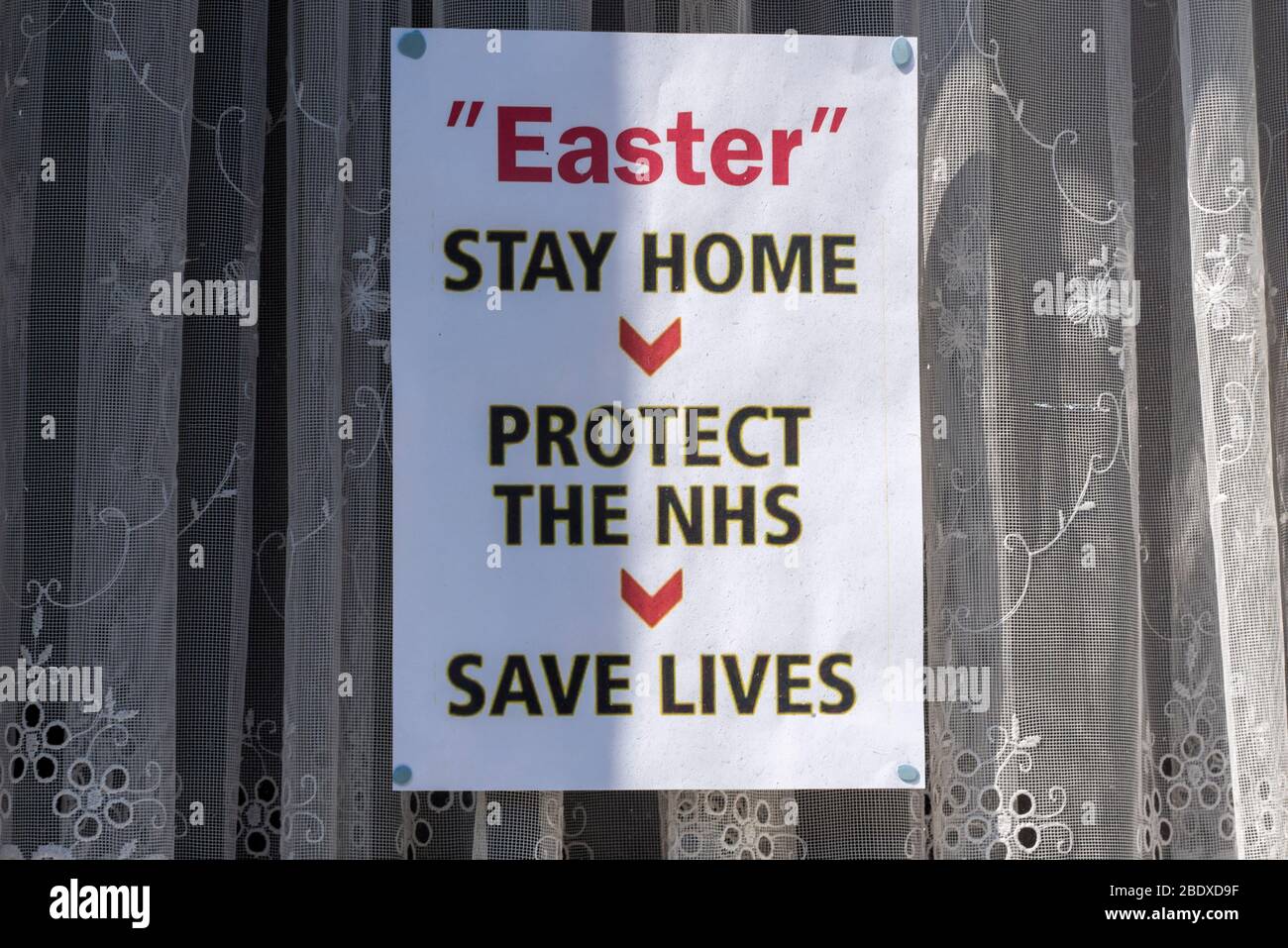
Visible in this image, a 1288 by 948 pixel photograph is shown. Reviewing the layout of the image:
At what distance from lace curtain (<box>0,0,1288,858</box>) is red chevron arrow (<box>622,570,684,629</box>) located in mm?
162

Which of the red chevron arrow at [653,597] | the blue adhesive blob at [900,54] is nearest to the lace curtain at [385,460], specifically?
the blue adhesive blob at [900,54]

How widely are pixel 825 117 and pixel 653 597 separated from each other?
→ 1.40 ft

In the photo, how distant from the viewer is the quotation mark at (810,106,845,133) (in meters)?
1.22

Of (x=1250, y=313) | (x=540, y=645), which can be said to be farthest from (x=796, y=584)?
(x=1250, y=313)

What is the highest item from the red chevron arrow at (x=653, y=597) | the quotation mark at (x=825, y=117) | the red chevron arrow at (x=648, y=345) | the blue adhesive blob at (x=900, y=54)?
the blue adhesive blob at (x=900, y=54)

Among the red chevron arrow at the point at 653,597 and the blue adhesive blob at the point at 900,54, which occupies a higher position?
the blue adhesive blob at the point at 900,54

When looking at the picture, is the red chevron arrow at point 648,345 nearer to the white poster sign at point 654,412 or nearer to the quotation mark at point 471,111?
the white poster sign at point 654,412

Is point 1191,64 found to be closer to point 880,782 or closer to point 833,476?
point 833,476

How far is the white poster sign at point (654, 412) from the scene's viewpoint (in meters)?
1.20

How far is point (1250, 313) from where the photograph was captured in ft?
4.10

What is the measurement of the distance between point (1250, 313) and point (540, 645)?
67cm

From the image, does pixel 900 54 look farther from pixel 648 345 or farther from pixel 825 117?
pixel 648 345

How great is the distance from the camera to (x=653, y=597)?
1203 millimetres

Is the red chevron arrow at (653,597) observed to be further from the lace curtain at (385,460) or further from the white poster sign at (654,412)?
the lace curtain at (385,460)
